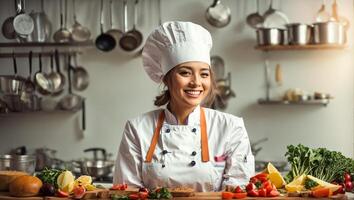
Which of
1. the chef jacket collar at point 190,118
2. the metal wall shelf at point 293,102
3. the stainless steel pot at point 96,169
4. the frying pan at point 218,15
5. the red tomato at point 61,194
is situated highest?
the frying pan at point 218,15

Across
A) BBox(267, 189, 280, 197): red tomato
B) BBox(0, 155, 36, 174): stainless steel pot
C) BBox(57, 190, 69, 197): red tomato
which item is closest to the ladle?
BBox(0, 155, 36, 174): stainless steel pot

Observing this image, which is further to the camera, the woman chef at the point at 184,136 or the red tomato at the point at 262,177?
the woman chef at the point at 184,136

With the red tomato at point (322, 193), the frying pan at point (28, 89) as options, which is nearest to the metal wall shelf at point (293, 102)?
the frying pan at point (28, 89)

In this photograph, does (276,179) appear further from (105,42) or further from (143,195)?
(105,42)

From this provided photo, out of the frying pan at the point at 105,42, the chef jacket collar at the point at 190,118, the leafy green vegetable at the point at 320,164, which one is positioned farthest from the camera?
the frying pan at the point at 105,42

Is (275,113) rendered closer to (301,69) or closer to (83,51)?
(301,69)

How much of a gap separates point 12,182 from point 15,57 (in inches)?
108

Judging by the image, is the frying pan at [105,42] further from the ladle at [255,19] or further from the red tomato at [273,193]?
the red tomato at [273,193]

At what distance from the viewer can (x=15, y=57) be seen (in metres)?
4.58

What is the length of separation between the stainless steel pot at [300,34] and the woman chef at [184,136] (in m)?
1.98

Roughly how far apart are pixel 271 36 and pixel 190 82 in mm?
2161

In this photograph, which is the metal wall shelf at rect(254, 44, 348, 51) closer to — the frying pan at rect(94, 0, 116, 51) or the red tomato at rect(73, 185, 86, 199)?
the frying pan at rect(94, 0, 116, 51)

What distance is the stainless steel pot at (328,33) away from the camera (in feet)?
13.6

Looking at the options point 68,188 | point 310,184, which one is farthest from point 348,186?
point 68,188
